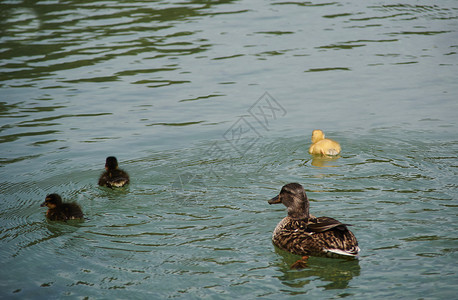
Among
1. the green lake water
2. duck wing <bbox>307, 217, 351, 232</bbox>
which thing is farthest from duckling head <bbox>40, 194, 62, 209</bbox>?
duck wing <bbox>307, 217, 351, 232</bbox>

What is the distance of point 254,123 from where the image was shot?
9.73 m

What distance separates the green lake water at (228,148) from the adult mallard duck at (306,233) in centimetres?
13

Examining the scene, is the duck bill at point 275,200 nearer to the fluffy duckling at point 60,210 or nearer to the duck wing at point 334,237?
the duck wing at point 334,237

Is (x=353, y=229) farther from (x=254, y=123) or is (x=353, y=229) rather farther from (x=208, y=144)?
(x=254, y=123)

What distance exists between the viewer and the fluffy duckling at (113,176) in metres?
7.25

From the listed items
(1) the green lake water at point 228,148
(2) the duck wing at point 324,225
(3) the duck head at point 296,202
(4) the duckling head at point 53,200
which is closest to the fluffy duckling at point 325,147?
(1) the green lake water at point 228,148

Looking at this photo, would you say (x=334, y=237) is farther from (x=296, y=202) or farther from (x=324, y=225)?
(x=296, y=202)

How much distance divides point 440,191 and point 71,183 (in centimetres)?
431

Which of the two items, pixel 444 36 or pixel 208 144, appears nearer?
pixel 208 144

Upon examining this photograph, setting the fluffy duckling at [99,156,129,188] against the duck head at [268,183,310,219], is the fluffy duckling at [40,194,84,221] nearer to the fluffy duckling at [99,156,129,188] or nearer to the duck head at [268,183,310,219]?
the fluffy duckling at [99,156,129,188]

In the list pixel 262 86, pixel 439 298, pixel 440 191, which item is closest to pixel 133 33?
pixel 262 86

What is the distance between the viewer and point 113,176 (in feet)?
24.0

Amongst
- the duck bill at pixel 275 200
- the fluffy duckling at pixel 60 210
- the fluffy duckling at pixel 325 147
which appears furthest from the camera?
the fluffy duckling at pixel 325 147

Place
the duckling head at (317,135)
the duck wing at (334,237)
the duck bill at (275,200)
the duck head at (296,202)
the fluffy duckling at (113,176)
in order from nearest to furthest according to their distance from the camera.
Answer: the duck wing at (334,237)
the duck head at (296,202)
the duck bill at (275,200)
the fluffy duckling at (113,176)
the duckling head at (317,135)
